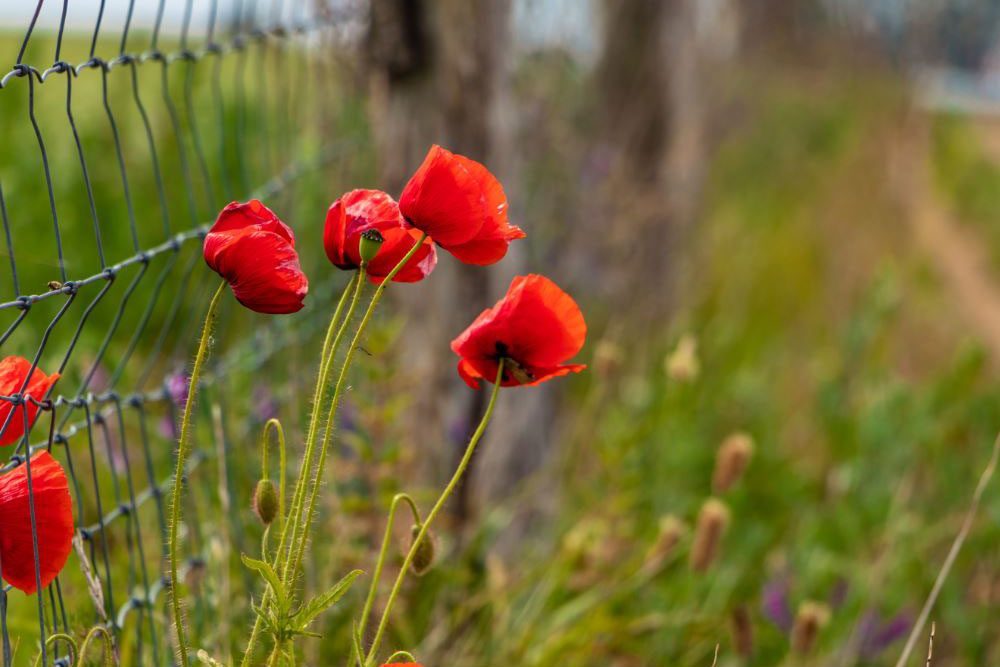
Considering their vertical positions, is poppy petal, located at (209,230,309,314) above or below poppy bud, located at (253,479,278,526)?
above

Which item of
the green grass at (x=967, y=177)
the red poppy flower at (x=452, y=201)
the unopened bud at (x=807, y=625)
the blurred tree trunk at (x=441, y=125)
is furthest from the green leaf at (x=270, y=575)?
the green grass at (x=967, y=177)

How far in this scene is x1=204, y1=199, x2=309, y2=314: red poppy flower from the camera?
2.85 ft

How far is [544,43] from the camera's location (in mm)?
3705

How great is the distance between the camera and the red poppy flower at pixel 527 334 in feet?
2.91

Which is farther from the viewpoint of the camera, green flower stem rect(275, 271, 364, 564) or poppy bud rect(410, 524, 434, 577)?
poppy bud rect(410, 524, 434, 577)

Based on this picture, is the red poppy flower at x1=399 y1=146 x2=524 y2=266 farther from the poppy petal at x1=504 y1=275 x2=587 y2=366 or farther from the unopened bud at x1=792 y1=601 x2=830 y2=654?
the unopened bud at x1=792 y1=601 x2=830 y2=654

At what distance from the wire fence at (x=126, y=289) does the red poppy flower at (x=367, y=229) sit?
7.8 inches

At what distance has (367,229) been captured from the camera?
91 cm

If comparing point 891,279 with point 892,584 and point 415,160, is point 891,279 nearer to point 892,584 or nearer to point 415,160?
point 892,584

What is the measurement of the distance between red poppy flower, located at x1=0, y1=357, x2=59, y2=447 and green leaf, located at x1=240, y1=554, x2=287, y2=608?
22 centimetres

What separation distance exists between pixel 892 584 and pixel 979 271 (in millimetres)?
8185

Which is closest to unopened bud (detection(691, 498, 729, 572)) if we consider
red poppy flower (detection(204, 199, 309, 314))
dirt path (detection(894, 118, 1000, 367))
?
red poppy flower (detection(204, 199, 309, 314))

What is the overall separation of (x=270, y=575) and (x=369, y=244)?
25 centimetres

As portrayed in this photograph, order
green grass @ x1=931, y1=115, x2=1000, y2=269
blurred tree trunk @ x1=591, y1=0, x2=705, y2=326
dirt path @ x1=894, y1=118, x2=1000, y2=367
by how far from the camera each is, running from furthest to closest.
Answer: green grass @ x1=931, y1=115, x2=1000, y2=269 < dirt path @ x1=894, y1=118, x2=1000, y2=367 < blurred tree trunk @ x1=591, y1=0, x2=705, y2=326
